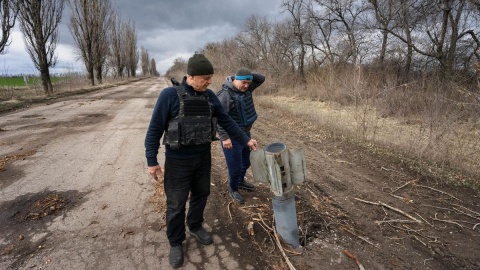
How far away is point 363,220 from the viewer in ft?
11.0

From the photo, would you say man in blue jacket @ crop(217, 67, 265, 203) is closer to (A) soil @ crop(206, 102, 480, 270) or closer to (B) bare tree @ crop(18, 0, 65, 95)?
(A) soil @ crop(206, 102, 480, 270)

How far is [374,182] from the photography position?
4.42 metres

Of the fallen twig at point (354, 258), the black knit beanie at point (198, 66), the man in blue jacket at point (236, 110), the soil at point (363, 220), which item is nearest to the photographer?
the black knit beanie at point (198, 66)

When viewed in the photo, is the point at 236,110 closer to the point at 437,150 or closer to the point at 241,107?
the point at 241,107

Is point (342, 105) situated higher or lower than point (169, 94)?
lower

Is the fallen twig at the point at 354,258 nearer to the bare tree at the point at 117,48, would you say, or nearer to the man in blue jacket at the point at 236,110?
the man in blue jacket at the point at 236,110

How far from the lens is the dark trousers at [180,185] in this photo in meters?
2.58

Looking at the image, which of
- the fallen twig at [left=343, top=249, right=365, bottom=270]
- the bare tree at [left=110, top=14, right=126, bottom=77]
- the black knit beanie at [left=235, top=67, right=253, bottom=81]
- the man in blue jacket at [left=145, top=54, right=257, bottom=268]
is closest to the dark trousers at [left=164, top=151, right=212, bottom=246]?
the man in blue jacket at [left=145, top=54, right=257, bottom=268]

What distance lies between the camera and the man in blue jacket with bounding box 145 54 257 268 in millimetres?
2426

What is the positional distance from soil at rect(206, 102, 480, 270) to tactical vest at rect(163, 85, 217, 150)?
1.27 m

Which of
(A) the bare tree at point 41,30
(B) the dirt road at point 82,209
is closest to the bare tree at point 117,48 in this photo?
(A) the bare tree at point 41,30

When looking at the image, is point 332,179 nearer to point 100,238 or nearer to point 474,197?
point 474,197

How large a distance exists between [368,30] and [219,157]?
15649 millimetres

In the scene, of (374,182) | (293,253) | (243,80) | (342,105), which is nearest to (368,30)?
(342,105)
